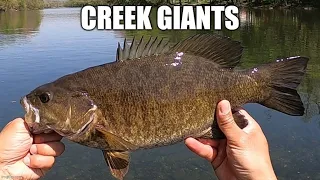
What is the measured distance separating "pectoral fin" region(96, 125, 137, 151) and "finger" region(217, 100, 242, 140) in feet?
2.06

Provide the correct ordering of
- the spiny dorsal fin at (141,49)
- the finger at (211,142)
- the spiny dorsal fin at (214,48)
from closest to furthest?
the spiny dorsal fin at (141,49) → the spiny dorsal fin at (214,48) → the finger at (211,142)

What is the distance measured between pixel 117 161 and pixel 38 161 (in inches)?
23.5

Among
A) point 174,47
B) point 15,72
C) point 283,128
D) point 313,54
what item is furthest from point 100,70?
point 313,54

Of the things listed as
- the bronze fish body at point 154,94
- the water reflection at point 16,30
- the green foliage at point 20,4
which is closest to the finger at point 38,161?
the bronze fish body at point 154,94

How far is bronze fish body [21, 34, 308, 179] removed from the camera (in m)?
2.69

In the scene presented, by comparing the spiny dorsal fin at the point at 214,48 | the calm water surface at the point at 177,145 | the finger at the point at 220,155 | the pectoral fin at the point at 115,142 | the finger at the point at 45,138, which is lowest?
the calm water surface at the point at 177,145

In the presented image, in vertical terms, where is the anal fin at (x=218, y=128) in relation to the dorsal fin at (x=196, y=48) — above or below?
below

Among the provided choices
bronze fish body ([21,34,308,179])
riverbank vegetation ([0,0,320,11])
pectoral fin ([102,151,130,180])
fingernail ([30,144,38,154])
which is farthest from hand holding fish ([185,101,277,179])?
riverbank vegetation ([0,0,320,11])

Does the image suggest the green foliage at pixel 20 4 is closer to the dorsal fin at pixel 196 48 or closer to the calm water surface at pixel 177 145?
the calm water surface at pixel 177 145

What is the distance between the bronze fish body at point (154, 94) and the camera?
2693mm

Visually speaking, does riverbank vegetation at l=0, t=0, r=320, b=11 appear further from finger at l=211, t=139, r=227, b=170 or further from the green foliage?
finger at l=211, t=139, r=227, b=170

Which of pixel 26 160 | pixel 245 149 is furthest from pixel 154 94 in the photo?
pixel 26 160

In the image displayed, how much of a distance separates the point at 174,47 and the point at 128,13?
409 inches

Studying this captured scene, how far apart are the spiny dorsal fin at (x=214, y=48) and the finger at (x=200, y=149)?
0.61 m
